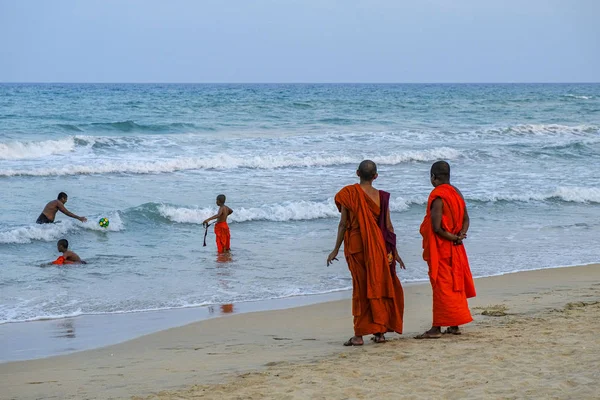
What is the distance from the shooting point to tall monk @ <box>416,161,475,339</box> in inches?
238

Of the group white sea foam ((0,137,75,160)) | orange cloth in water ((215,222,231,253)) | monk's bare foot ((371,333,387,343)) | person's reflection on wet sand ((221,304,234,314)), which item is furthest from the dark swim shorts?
white sea foam ((0,137,75,160))

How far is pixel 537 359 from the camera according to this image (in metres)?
5.21

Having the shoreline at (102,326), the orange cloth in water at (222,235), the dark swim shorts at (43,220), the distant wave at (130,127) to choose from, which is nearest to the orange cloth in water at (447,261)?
the shoreline at (102,326)

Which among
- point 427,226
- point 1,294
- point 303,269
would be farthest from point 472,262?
point 1,294

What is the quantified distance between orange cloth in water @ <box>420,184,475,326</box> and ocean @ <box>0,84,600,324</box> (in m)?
3.12

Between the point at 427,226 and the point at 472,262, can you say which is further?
the point at 472,262

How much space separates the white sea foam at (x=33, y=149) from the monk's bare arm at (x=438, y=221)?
19.3 metres

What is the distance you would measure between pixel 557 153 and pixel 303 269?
Answer: 18.0 m

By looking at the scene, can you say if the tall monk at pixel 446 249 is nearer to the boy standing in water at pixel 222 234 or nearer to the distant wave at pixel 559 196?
the boy standing in water at pixel 222 234

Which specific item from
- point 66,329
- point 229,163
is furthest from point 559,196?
point 66,329

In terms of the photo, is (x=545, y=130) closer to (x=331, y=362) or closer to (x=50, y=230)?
(x=50, y=230)

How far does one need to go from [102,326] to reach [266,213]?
7495 millimetres

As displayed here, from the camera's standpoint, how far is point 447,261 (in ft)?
20.0

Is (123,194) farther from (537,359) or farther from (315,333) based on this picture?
(537,359)
